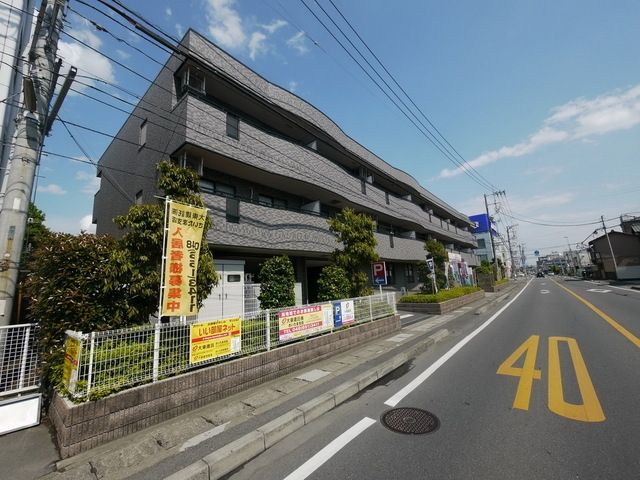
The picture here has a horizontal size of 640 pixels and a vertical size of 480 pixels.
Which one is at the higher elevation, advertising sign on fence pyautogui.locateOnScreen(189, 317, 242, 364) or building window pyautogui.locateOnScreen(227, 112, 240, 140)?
building window pyautogui.locateOnScreen(227, 112, 240, 140)

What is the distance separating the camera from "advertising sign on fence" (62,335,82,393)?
12.4 ft

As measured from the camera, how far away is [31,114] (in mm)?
5508

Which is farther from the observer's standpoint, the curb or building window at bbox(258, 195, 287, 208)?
building window at bbox(258, 195, 287, 208)

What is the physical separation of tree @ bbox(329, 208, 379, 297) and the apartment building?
2.19m

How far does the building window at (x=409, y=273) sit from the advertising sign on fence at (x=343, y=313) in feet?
62.6

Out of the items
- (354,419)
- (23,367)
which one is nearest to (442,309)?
(354,419)

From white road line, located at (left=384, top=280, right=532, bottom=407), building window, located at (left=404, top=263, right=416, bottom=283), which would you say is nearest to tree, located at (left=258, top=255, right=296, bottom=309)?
white road line, located at (left=384, top=280, right=532, bottom=407)

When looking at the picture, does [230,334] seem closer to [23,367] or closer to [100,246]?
[100,246]

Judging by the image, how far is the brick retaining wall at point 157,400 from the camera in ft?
11.7

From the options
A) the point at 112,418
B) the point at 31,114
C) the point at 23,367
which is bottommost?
the point at 112,418

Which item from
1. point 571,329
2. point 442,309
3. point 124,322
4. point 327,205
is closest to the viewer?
point 124,322

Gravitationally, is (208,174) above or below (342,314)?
above

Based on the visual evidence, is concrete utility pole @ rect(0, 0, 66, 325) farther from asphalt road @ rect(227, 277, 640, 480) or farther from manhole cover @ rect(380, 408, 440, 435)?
manhole cover @ rect(380, 408, 440, 435)

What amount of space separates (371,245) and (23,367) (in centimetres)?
1031
